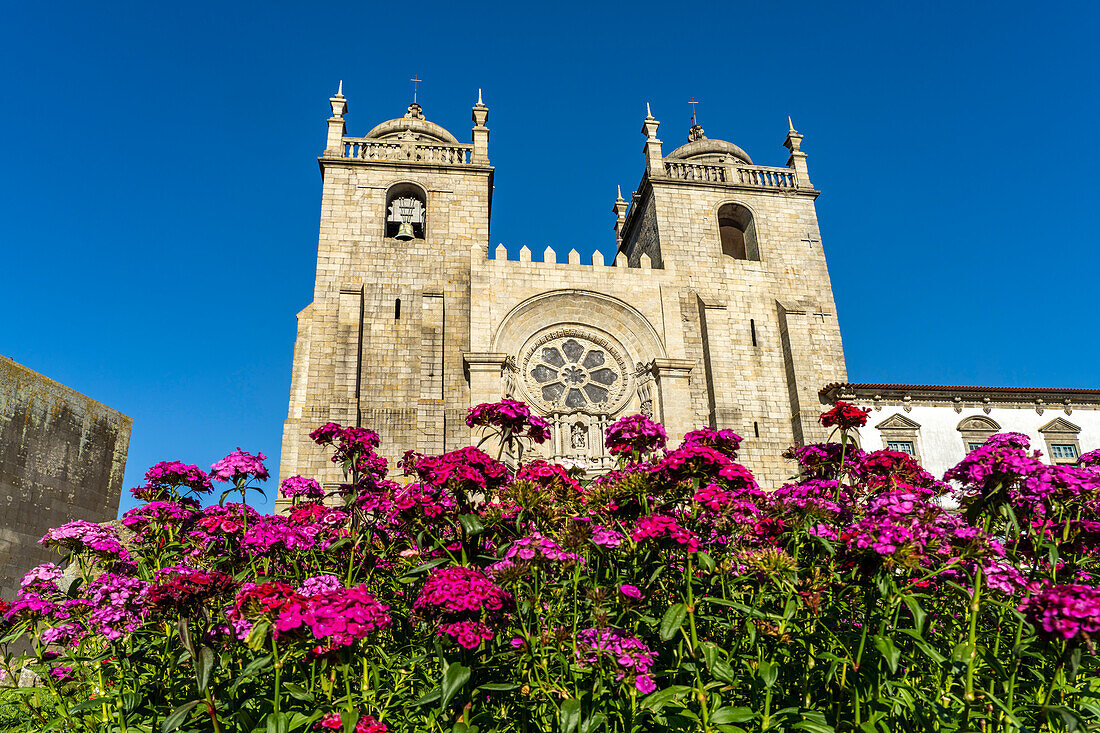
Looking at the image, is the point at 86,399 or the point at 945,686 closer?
the point at 945,686

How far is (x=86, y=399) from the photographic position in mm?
16078

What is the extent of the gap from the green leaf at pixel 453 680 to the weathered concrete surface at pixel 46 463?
11.5m

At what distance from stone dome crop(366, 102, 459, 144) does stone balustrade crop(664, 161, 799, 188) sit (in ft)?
27.4

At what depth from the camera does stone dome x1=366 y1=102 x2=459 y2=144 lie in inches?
1045

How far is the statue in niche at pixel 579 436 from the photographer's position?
67.4 feet

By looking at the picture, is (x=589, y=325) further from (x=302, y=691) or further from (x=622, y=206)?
(x=302, y=691)

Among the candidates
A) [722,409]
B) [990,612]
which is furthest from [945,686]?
[722,409]

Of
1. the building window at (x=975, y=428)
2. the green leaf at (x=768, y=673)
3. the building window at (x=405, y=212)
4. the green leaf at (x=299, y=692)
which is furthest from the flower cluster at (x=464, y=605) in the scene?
the building window at (x=975, y=428)

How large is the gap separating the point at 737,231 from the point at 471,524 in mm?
26618

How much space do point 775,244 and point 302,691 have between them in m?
23.6

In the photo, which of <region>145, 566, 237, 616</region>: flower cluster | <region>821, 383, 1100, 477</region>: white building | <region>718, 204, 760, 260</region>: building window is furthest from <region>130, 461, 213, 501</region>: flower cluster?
<region>718, 204, 760, 260</region>: building window

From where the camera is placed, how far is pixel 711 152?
28.4m

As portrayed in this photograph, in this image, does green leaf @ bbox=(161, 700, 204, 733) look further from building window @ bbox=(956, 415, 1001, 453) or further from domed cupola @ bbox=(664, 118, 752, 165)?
domed cupola @ bbox=(664, 118, 752, 165)

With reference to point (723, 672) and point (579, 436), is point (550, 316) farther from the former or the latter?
point (723, 672)
